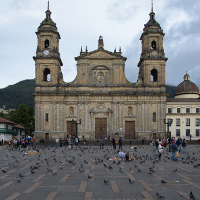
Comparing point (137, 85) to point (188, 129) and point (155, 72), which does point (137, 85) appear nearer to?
point (155, 72)

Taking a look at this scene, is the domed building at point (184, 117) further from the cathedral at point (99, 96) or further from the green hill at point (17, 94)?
the green hill at point (17, 94)

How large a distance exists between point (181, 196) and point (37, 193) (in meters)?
4.54

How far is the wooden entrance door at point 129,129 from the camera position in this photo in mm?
52875

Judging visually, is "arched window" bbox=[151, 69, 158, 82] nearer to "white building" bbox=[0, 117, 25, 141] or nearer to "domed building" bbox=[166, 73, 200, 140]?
"domed building" bbox=[166, 73, 200, 140]

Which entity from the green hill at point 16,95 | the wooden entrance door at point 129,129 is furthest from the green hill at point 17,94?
the wooden entrance door at point 129,129

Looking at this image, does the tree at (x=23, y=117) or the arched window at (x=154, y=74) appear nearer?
the arched window at (x=154, y=74)

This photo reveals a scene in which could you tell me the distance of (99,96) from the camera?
5319cm

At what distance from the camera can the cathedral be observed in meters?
52.4

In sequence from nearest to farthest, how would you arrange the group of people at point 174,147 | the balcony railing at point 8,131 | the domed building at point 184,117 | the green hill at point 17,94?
the group of people at point 174,147 < the balcony railing at point 8,131 < the domed building at point 184,117 < the green hill at point 17,94

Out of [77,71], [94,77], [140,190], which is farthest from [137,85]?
[140,190]

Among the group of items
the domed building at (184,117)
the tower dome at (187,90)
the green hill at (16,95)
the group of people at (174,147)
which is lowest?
the group of people at (174,147)

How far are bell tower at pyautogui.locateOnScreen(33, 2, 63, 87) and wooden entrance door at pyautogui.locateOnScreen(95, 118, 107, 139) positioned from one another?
10.3m

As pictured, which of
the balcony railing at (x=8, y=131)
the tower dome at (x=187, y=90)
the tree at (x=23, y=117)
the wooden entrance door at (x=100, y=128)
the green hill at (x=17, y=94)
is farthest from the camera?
the green hill at (x=17, y=94)

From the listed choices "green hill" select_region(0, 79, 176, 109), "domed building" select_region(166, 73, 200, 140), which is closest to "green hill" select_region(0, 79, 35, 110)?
"green hill" select_region(0, 79, 176, 109)
